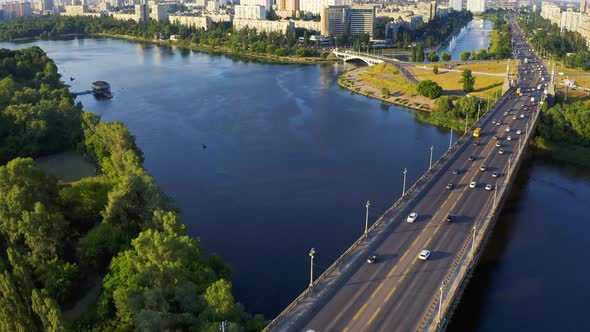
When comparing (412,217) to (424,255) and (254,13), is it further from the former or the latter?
(254,13)

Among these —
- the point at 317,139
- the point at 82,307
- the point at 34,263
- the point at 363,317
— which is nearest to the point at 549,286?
the point at 363,317

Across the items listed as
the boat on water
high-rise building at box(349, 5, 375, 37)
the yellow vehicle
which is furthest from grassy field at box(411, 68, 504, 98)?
high-rise building at box(349, 5, 375, 37)

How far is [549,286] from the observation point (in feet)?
62.8

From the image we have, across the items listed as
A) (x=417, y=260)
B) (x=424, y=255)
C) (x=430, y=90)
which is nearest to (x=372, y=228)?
(x=417, y=260)

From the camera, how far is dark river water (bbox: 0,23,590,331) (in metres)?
19.0

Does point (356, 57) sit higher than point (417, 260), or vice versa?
point (356, 57)

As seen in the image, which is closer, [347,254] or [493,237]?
[347,254]

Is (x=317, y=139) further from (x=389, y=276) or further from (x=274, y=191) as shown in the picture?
(x=389, y=276)

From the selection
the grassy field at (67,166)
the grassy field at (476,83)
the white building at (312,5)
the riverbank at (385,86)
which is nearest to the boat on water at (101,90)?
the grassy field at (67,166)

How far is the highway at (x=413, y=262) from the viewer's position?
1423 cm

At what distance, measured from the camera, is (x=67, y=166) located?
101ft

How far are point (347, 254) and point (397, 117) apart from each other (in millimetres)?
29456

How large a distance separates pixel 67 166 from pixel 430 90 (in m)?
32.8

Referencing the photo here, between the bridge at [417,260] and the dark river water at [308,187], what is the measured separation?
210cm
